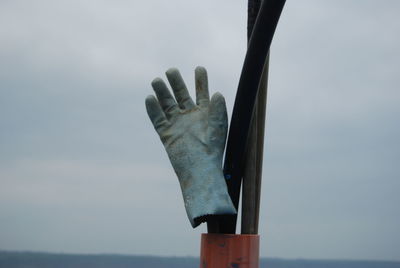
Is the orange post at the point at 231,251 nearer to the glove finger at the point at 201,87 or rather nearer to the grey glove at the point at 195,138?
the grey glove at the point at 195,138

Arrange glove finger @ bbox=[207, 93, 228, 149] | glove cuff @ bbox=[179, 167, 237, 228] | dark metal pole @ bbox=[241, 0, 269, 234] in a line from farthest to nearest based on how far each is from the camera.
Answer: dark metal pole @ bbox=[241, 0, 269, 234]
glove finger @ bbox=[207, 93, 228, 149]
glove cuff @ bbox=[179, 167, 237, 228]

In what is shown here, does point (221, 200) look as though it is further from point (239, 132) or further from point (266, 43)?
point (266, 43)

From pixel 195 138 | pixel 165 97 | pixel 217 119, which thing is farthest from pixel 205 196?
pixel 165 97

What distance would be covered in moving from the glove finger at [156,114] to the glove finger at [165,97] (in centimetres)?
6

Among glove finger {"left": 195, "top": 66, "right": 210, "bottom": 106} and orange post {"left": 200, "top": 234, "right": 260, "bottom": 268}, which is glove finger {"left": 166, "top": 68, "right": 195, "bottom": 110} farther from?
orange post {"left": 200, "top": 234, "right": 260, "bottom": 268}

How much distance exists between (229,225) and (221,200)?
1.45 ft

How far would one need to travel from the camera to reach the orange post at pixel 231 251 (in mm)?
5972

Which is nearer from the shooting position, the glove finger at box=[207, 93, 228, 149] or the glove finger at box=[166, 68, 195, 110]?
the glove finger at box=[207, 93, 228, 149]

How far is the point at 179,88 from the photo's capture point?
638cm

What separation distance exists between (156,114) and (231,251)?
158 cm

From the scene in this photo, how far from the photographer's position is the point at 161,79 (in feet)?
20.9

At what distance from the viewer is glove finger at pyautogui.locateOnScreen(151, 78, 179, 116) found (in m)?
6.33

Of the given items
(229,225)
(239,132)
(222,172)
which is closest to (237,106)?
(239,132)

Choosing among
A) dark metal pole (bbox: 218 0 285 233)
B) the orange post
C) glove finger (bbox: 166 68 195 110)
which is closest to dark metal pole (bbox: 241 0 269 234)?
dark metal pole (bbox: 218 0 285 233)
